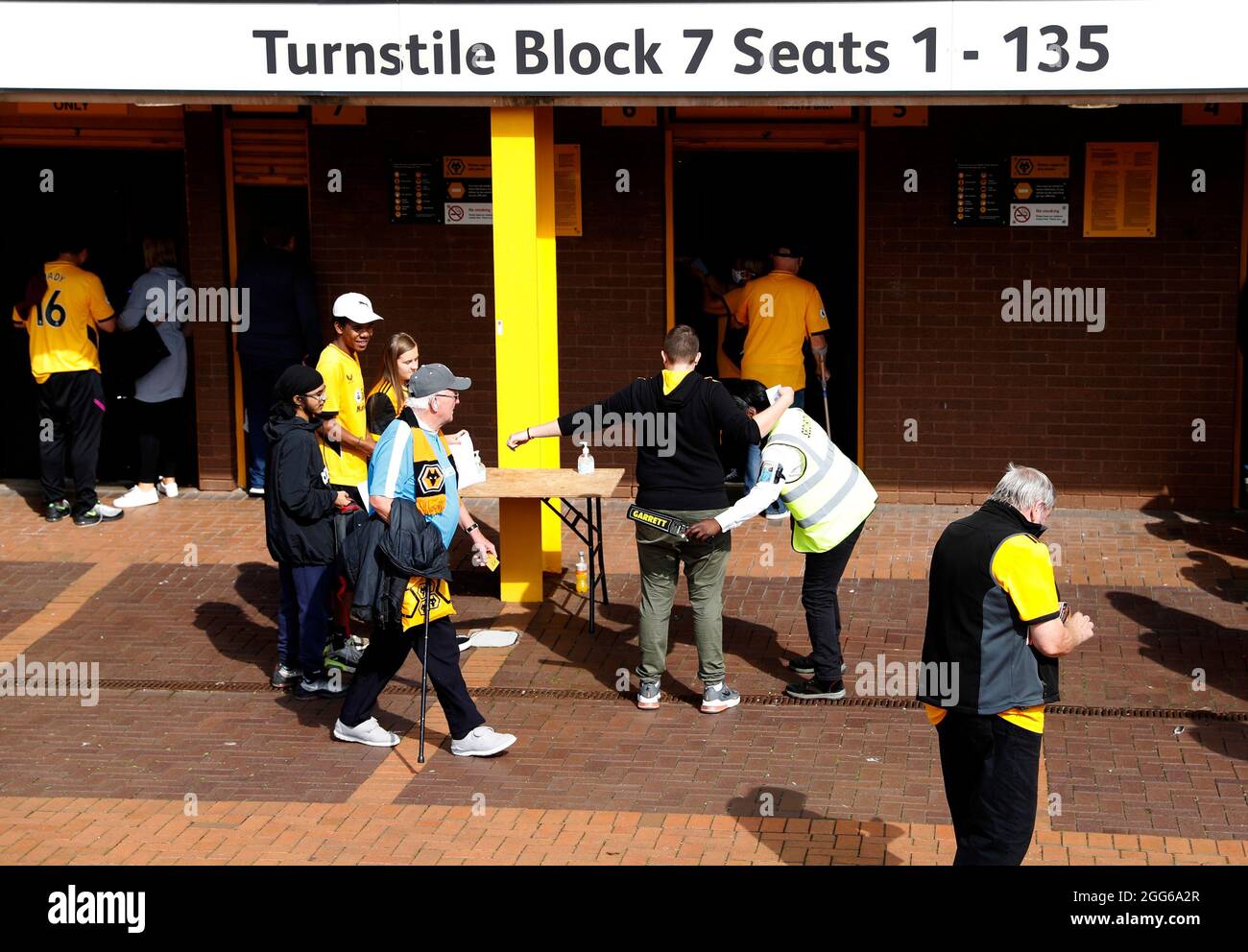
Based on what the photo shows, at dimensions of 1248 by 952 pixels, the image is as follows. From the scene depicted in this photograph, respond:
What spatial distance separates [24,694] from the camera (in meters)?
8.91

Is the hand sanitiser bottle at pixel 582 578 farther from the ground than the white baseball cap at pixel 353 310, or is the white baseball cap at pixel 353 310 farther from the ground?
the white baseball cap at pixel 353 310

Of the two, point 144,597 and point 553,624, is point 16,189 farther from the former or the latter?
point 553,624

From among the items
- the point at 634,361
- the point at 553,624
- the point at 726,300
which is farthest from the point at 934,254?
the point at 553,624

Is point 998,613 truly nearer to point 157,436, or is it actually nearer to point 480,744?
point 480,744

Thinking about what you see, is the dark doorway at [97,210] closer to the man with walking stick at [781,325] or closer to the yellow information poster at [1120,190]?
the man with walking stick at [781,325]

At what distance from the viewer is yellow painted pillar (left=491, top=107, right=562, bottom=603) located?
9.99 m

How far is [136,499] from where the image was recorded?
1254 centimetres

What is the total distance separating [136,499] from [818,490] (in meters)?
6.31

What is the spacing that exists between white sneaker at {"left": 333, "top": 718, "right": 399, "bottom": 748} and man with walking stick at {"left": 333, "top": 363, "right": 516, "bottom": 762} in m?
0.09

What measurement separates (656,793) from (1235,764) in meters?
2.68

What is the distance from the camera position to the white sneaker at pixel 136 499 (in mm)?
12500

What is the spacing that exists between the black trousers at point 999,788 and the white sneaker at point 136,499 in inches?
325
